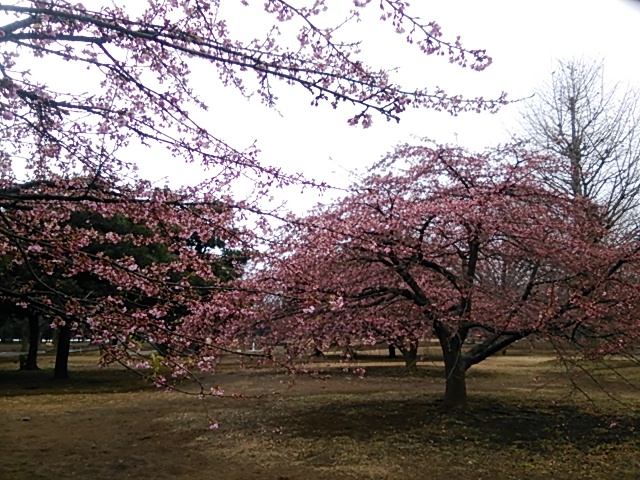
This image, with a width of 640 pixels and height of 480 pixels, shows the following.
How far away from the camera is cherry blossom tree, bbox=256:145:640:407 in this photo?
8.23 meters

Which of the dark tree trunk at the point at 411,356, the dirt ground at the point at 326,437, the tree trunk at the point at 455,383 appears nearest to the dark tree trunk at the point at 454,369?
the tree trunk at the point at 455,383

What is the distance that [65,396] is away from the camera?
14.5 metres

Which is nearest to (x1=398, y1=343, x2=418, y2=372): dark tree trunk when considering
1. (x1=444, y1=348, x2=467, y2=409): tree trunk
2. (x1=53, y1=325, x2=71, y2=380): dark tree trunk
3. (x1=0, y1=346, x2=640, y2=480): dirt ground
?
(x1=0, y1=346, x2=640, y2=480): dirt ground

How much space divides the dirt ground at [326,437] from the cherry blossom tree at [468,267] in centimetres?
123

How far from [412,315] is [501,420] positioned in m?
2.22

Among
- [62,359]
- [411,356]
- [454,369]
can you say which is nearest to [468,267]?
[454,369]

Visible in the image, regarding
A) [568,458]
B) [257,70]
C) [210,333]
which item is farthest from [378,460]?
[257,70]

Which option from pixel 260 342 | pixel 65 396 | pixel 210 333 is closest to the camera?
pixel 210 333

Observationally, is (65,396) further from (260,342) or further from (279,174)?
(279,174)

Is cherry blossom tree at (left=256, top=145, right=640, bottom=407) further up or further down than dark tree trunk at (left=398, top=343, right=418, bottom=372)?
further up

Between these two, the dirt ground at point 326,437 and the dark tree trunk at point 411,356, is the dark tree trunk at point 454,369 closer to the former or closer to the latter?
the dirt ground at point 326,437

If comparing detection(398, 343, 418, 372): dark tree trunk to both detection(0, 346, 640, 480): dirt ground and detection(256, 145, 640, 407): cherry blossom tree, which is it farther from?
detection(256, 145, 640, 407): cherry blossom tree

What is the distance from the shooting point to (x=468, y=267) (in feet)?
32.8

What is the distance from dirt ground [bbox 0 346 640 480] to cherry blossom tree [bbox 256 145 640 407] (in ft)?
4.05
